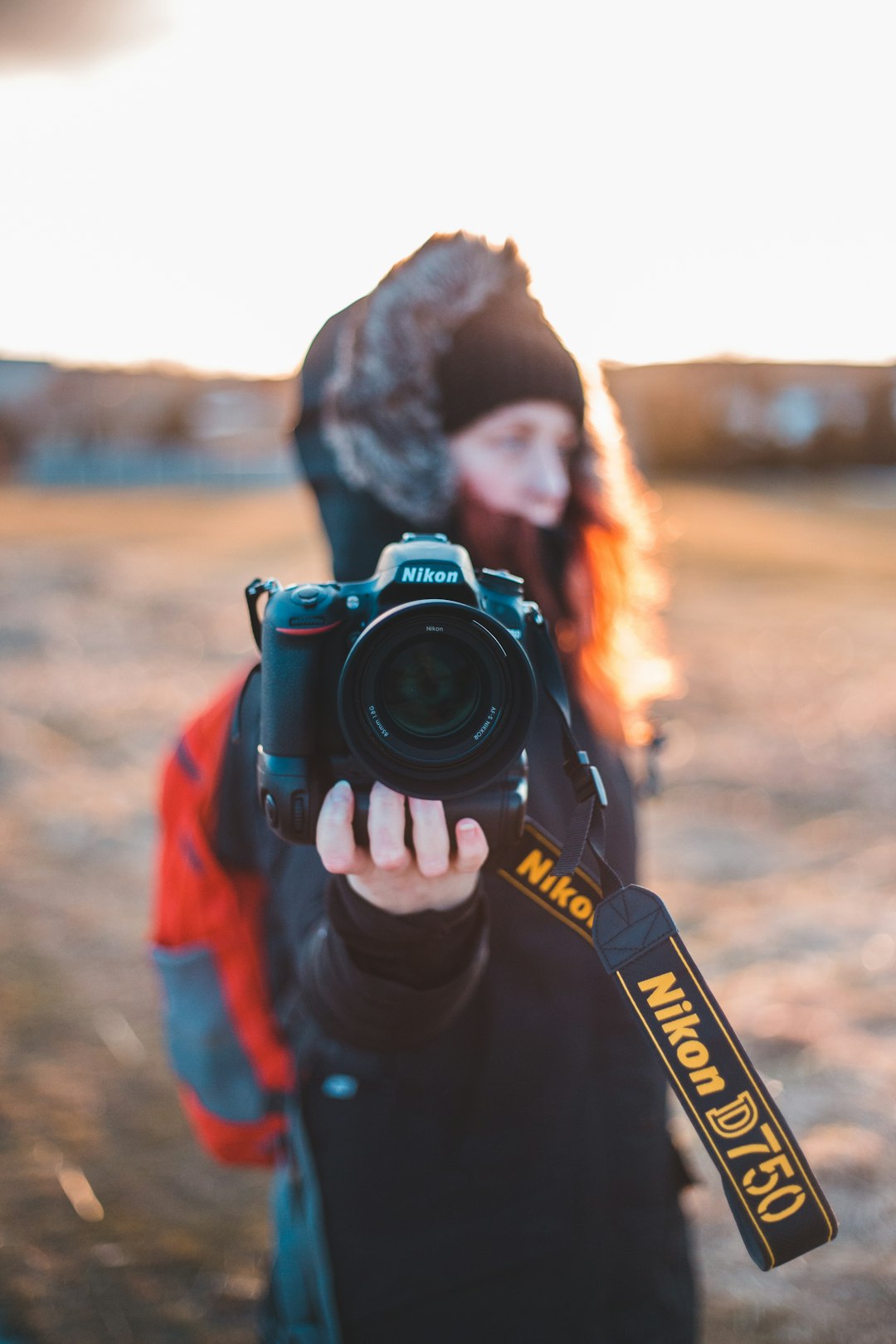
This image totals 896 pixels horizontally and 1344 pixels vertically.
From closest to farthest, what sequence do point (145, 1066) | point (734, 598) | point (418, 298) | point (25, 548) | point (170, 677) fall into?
point (418, 298) → point (145, 1066) → point (170, 677) → point (734, 598) → point (25, 548)

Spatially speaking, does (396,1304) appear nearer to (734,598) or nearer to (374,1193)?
(374,1193)

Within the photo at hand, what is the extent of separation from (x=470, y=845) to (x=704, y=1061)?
430 mm

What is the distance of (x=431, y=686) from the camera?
1.24 meters

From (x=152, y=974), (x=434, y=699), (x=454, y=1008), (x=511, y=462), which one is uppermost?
(x=511, y=462)

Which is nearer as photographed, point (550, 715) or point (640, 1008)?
point (640, 1008)

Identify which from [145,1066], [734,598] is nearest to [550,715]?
[145,1066]

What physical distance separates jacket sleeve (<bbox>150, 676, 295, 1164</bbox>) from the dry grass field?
912mm

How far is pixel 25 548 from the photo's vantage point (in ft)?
44.5

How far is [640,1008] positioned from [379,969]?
326 mm

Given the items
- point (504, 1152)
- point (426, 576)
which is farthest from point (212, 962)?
point (426, 576)

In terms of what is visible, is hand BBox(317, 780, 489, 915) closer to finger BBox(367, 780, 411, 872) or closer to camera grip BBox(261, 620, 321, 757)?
finger BBox(367, 780, 411, 872)

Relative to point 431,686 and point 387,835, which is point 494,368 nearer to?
point 431,686

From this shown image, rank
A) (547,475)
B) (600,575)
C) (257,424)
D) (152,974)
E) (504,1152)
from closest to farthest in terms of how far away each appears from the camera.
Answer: (504,1152), (547,475), (600,575), (152,974), (257,424)

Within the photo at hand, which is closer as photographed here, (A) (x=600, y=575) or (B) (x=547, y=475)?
(B) (x=547, y=475)
